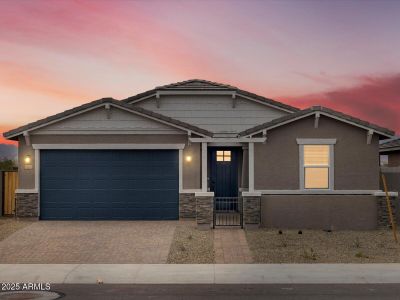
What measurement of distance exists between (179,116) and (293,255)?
477 inches

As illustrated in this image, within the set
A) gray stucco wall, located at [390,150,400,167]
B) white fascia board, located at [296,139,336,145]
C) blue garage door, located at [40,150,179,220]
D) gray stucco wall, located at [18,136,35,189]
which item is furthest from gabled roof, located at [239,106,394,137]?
gray stucco wall, located at [18,136,35,189]

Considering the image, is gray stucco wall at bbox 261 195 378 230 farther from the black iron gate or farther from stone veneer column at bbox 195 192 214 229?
stone veneer column at bbox 195 192 214 229

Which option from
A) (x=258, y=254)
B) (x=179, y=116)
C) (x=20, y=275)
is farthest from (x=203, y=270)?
(x=179, y=116)

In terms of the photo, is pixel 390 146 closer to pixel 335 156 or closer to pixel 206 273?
pixel 335 156

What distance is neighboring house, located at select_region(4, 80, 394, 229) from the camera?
20156 millimetres

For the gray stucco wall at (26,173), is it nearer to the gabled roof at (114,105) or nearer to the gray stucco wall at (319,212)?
the gabled roof at (114,105)

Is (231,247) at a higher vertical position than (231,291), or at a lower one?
higher

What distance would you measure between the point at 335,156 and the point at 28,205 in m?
11.9

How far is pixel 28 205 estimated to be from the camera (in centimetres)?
2162

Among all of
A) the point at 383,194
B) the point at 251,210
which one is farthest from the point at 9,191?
the point at 383,194

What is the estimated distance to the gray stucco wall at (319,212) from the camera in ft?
66.0

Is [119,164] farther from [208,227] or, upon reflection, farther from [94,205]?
[208,227]

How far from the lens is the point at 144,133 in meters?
21.6

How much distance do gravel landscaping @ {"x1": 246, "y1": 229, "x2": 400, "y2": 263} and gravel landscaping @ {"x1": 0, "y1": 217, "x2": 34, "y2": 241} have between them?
8193 millimetres
